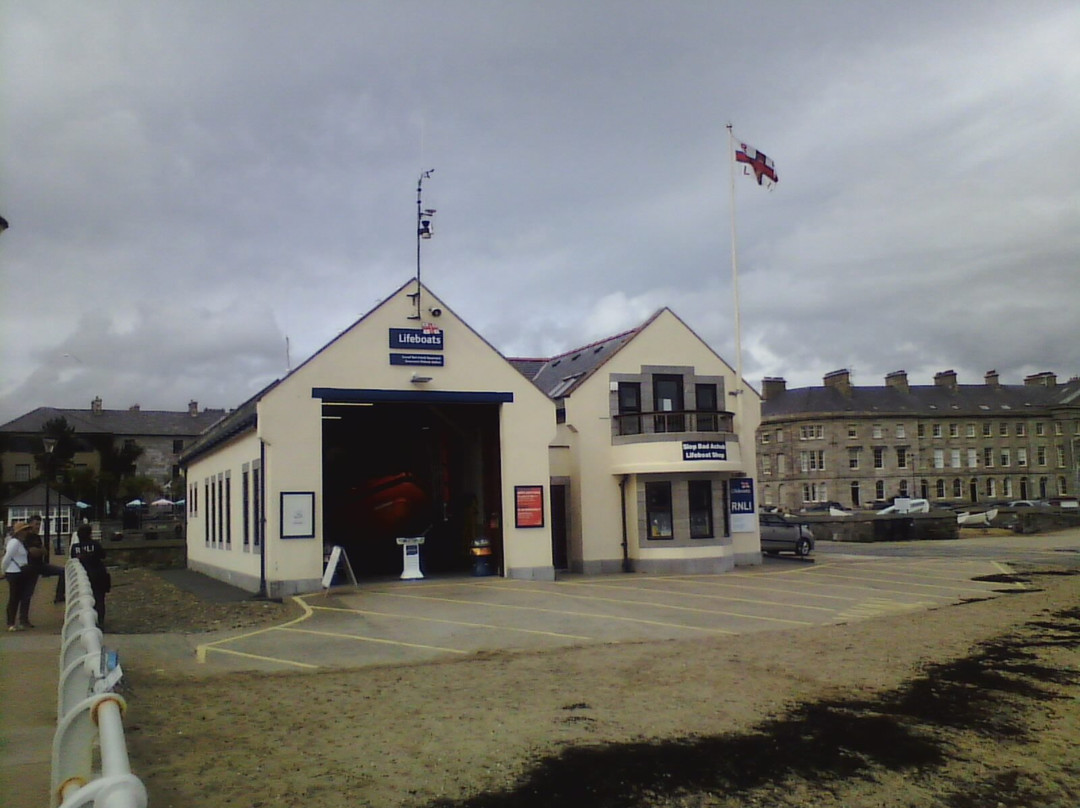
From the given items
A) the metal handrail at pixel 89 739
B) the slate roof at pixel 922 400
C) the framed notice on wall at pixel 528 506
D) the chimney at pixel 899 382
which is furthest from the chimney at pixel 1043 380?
the metal handrail at pixel 89 739

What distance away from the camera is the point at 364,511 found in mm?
30281

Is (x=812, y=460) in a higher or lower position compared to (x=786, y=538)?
higher

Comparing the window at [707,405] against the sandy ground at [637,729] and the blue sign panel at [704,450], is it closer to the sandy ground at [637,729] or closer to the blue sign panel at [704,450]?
the blue sign panel at [704,450]

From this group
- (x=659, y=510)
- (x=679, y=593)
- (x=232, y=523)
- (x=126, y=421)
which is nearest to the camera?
(x=679, y=593)

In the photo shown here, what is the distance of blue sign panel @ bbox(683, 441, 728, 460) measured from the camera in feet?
83.7

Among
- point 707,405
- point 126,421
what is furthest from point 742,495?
point 126,421

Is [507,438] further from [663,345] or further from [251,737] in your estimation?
[251,737]

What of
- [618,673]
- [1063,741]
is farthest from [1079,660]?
[618,673]

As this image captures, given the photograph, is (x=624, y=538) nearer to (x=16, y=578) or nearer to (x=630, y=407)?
(x=630, y=407)

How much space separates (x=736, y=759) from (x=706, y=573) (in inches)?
720

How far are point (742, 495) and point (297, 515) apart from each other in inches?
573

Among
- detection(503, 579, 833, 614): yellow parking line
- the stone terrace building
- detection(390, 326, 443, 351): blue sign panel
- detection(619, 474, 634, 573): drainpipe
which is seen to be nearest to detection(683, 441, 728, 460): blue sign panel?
detection(619, 474, 634, 573): drainpipe

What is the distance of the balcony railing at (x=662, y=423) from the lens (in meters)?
26.4

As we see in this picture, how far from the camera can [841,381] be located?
263 feet
